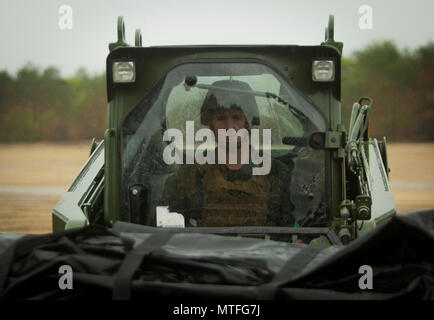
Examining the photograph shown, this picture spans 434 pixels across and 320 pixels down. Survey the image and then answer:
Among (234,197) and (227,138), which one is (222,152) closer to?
(227,138)

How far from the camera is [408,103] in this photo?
917 inches

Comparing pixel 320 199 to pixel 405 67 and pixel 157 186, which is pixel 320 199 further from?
pixel 405 67

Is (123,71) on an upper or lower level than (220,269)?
upper

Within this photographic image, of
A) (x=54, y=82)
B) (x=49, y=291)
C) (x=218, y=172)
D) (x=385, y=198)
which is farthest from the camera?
(x=54, y=82)

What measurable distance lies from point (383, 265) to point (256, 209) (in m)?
1.42

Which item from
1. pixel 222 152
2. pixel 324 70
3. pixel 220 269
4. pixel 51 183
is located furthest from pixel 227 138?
pixel 51 183

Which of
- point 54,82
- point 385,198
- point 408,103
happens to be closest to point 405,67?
point 408,103

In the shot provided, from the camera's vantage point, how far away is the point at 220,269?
2045 mm

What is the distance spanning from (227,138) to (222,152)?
3.1 inches

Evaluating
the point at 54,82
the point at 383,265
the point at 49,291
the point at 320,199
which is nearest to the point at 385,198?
the point at 320,199

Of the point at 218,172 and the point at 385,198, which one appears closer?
the point at 218,172

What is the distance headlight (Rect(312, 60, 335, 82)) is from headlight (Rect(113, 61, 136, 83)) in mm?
945

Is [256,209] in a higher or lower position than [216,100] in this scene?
lower
